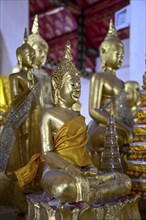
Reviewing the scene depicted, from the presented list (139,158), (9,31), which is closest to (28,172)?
(139,158)

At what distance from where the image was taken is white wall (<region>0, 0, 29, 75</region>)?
16.4ft

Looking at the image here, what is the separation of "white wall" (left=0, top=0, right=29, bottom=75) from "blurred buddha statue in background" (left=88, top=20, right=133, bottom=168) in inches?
75.4

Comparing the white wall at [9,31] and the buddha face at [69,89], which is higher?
the white wall at [9,31]

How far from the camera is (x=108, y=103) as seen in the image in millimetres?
3324

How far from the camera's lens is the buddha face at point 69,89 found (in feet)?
7.60

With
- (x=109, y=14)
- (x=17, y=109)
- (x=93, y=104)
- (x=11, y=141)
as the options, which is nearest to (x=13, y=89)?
(x=17, y=109)

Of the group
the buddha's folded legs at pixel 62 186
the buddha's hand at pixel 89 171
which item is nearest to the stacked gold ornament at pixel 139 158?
the buddha's hand at pixel 89 171

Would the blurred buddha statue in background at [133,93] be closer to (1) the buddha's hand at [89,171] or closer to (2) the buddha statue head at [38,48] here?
(2) the buddha statue head at [38,48]

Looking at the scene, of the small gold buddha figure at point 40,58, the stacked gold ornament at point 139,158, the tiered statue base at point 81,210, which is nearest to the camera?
the tiered statue base at point 81,210

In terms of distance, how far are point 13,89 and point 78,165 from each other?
49.3 inches

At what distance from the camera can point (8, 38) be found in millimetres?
5031

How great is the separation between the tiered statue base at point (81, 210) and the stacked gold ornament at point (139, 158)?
0.47m

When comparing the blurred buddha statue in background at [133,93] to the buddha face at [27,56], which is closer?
the buddha face at [27,56]

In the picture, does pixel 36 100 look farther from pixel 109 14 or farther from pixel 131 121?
pixel 109 14
